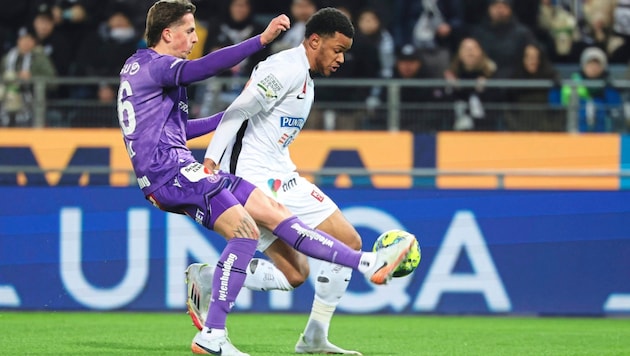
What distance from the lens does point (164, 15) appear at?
7.74 m

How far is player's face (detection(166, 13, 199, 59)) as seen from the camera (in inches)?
306

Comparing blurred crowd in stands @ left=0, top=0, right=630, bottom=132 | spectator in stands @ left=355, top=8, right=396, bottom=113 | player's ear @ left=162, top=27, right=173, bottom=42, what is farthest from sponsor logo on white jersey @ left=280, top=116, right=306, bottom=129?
spectator in stands @ left=355, top=8, right=396, bottom=113

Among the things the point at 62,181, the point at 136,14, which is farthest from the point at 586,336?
the point at 136,14

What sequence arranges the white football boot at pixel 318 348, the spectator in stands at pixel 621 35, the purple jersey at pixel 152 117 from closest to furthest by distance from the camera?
the purple jersey at pixel 152 117, the white football boot at pixel 318 348, the spectator in stands at pixel 621 35

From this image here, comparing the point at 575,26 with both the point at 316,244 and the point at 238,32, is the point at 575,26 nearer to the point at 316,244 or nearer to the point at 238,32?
the point at 238,32

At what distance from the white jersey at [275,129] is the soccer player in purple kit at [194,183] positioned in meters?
0.69

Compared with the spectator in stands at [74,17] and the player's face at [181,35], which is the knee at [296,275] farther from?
the spectator in stands at [74,17]

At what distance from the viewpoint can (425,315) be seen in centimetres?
1236

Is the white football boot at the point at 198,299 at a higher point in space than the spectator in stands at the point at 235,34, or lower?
lower

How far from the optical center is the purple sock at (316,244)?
293 inches

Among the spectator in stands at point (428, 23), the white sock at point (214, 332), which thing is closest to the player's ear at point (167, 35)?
the white sock at point (214, 332)

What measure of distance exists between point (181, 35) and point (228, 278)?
5.03 ft

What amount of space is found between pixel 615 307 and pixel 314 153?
3809 mm

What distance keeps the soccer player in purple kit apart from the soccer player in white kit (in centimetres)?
68
